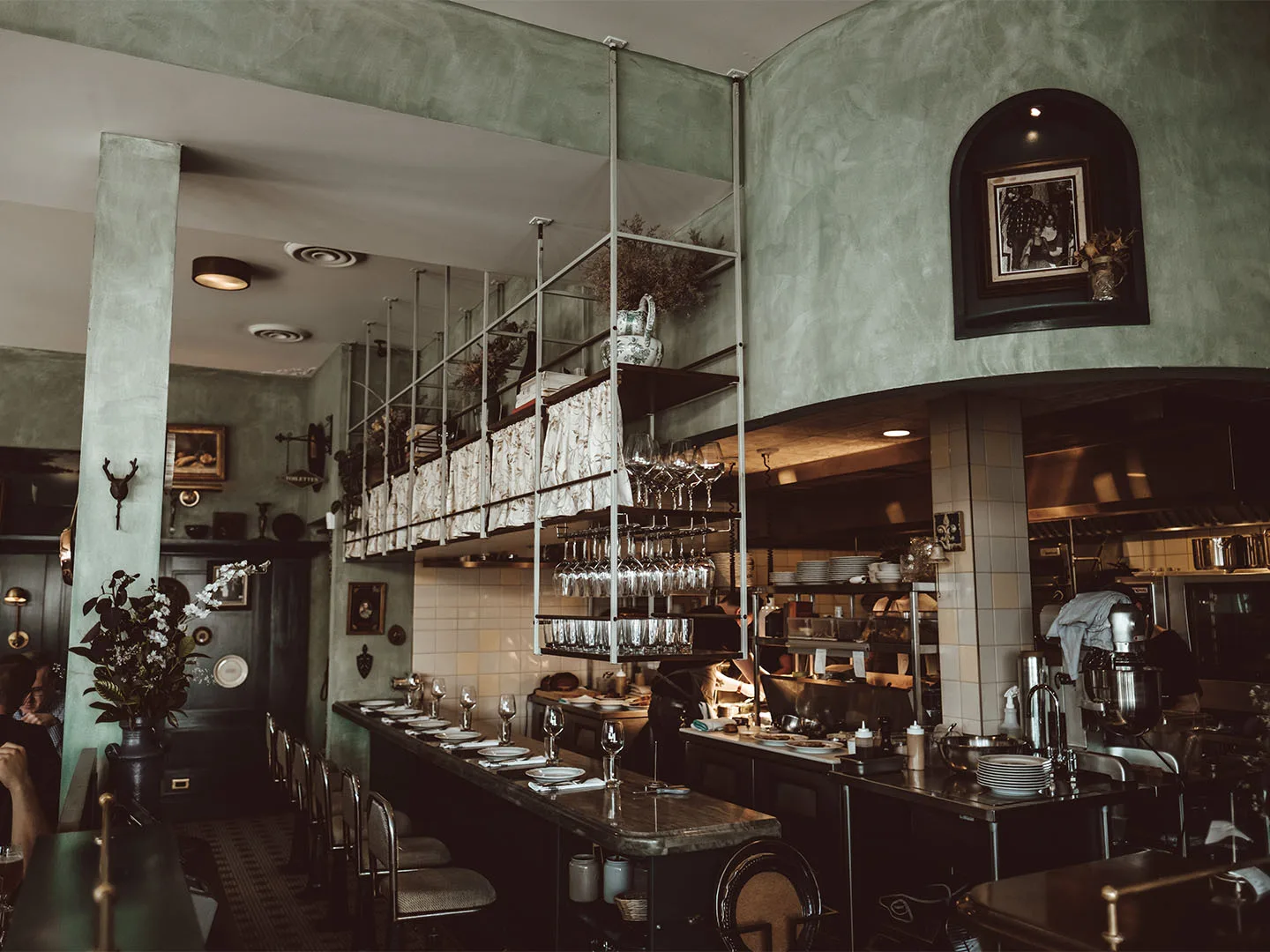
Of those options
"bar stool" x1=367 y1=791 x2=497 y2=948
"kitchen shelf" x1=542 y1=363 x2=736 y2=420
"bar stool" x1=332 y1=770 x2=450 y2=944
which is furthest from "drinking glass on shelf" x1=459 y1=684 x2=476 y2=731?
"kitchen shelf" x1=542 y1=363 x2=736 y2=420

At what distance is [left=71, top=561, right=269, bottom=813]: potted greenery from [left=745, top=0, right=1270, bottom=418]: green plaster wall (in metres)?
2.74

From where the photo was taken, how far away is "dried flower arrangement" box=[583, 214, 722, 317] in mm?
4785

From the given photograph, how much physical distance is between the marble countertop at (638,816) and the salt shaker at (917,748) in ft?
3.63

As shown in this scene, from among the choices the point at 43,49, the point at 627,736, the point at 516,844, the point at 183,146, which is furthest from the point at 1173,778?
the point at 43,49

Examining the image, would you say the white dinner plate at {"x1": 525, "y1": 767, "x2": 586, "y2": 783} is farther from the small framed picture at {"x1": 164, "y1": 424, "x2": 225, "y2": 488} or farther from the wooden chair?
the small framed picture at {"x1": 164, "y1": 424, "x2": 225, "y2": 488}

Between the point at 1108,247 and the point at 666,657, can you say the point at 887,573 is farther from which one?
the point at 1108,247

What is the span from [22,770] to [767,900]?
9.61 ft

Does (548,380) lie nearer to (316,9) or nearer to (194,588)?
(316,9)

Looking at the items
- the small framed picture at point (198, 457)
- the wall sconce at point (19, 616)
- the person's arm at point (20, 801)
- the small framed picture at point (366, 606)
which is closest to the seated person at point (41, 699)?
the wall sconce at point (19, 616)

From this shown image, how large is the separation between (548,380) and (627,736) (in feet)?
11.9

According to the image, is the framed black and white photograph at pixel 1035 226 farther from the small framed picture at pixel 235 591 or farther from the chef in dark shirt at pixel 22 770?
the small framed picture at pixel 235 591

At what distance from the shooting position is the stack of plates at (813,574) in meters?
6.55

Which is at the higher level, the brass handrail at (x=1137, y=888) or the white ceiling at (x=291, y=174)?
the white ceiling at (x=291, y=174)

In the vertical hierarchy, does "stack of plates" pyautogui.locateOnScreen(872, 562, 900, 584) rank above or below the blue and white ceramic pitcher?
below
